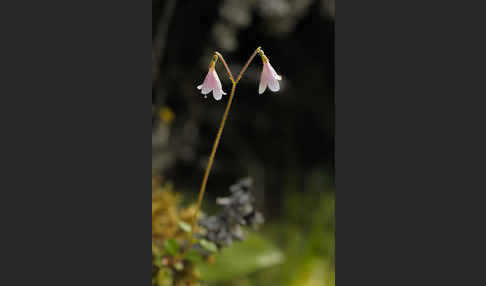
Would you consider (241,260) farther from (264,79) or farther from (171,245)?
(264,79)

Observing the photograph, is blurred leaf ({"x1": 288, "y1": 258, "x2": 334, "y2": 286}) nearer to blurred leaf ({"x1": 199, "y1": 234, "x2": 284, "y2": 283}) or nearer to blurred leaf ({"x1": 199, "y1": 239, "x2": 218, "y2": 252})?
blurred leaf ({"x1": 199, "y1": 234, "x2": 284, "y2": 283})

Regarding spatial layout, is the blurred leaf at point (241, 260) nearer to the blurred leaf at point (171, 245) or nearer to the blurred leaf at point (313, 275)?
the blurred leaf at point (313, 275)

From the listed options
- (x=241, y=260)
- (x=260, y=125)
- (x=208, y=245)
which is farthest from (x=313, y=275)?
(x=260, y=125)

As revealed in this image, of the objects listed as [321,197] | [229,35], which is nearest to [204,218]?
[229,35]

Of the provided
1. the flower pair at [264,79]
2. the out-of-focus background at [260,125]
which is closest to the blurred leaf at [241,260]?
the out-of-focus background at [260,125]

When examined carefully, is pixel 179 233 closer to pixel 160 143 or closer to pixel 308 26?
pixel 160 143

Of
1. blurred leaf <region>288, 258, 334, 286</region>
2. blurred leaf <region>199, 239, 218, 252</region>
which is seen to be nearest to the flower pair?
blurred leaf <region>199, 239, 218, 252</region>

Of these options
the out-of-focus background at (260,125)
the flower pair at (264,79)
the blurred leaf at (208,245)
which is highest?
the out-of-focus background at (260,125)
